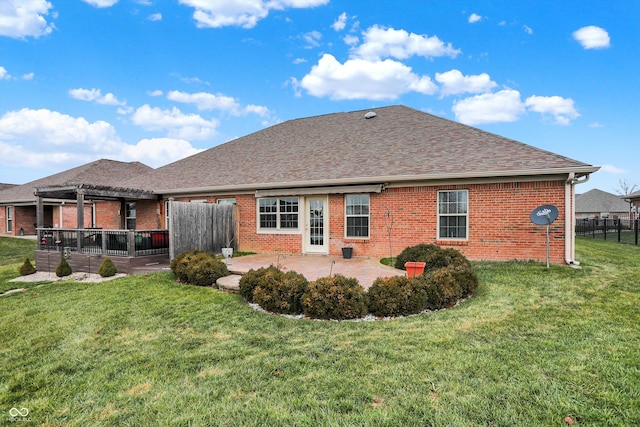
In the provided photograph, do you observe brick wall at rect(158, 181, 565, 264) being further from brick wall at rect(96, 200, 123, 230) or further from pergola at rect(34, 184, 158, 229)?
brick wall at rect(96, 200, 123, 230)

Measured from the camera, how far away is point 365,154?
491 inches

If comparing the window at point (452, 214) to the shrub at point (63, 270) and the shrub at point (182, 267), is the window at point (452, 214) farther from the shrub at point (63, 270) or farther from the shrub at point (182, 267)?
the shrub at point (63, 270)

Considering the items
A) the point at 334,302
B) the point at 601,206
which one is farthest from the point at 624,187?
the point at 334,302


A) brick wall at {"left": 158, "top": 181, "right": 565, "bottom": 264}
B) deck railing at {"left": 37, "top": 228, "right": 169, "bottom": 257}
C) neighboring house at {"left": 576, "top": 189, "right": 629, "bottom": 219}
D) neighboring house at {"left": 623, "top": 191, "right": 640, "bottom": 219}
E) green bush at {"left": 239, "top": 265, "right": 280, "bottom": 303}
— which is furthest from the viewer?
neighboring house at {"left": 576, "top": 189, "right": 629, "bottom": 219}

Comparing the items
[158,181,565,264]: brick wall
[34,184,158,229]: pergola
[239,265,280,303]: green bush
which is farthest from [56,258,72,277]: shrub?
[239,265,280,303]: green bush

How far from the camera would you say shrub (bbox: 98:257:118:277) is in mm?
9773

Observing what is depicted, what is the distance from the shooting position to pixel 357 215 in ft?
37.4

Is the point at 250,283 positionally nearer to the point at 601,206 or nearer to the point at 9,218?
the point at 9,218

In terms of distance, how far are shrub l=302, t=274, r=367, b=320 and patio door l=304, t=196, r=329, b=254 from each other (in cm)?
626

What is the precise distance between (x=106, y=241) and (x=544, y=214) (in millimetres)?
13165

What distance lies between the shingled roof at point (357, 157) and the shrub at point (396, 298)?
5213 mm

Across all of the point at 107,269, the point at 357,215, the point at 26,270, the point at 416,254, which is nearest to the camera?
the point at 416,254

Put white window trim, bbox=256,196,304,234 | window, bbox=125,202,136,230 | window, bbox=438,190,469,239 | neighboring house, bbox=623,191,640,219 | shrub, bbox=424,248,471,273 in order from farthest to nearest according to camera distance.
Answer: neighboring house, bbox=623,191,640,219, window, bbox=125,202,136,230, white window trim, bbox=256,196,304,234, window, bbox=438,190,469,239, shrub, bbox=424,248,471,273

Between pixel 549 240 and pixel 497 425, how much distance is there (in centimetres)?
864
